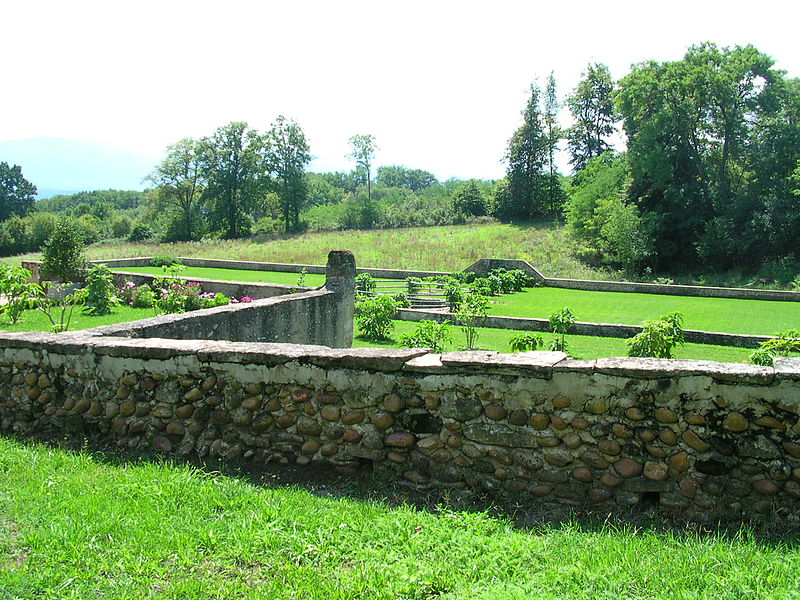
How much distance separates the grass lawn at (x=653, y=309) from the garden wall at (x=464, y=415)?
13912mm

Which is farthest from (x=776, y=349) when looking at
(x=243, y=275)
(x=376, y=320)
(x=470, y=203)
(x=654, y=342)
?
(x=470, y=203)

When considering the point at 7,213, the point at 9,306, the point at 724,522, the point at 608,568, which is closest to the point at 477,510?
the point at 608,568

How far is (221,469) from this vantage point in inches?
162

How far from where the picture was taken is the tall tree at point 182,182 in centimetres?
5747

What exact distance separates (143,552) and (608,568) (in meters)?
2.08

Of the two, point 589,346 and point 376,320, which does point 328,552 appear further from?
point 589,346

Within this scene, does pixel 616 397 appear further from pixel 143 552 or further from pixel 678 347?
pixel 678 347

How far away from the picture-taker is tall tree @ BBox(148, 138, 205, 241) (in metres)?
57.5

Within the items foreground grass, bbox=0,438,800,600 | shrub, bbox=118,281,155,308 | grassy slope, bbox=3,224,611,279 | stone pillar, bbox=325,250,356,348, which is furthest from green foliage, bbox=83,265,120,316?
grassy slope, bbox=3,224,611,279

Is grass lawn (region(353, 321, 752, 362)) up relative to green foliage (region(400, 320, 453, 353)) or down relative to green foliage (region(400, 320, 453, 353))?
down

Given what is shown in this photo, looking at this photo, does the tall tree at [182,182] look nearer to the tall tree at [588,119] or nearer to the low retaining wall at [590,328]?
the tall tree at [588,119]

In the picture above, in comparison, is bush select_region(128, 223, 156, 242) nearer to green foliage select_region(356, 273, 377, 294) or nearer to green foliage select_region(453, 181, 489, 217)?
green foliage select_region(453, 181, 489, 217)

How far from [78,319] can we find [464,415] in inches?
481

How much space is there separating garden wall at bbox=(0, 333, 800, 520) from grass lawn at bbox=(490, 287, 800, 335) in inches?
548
